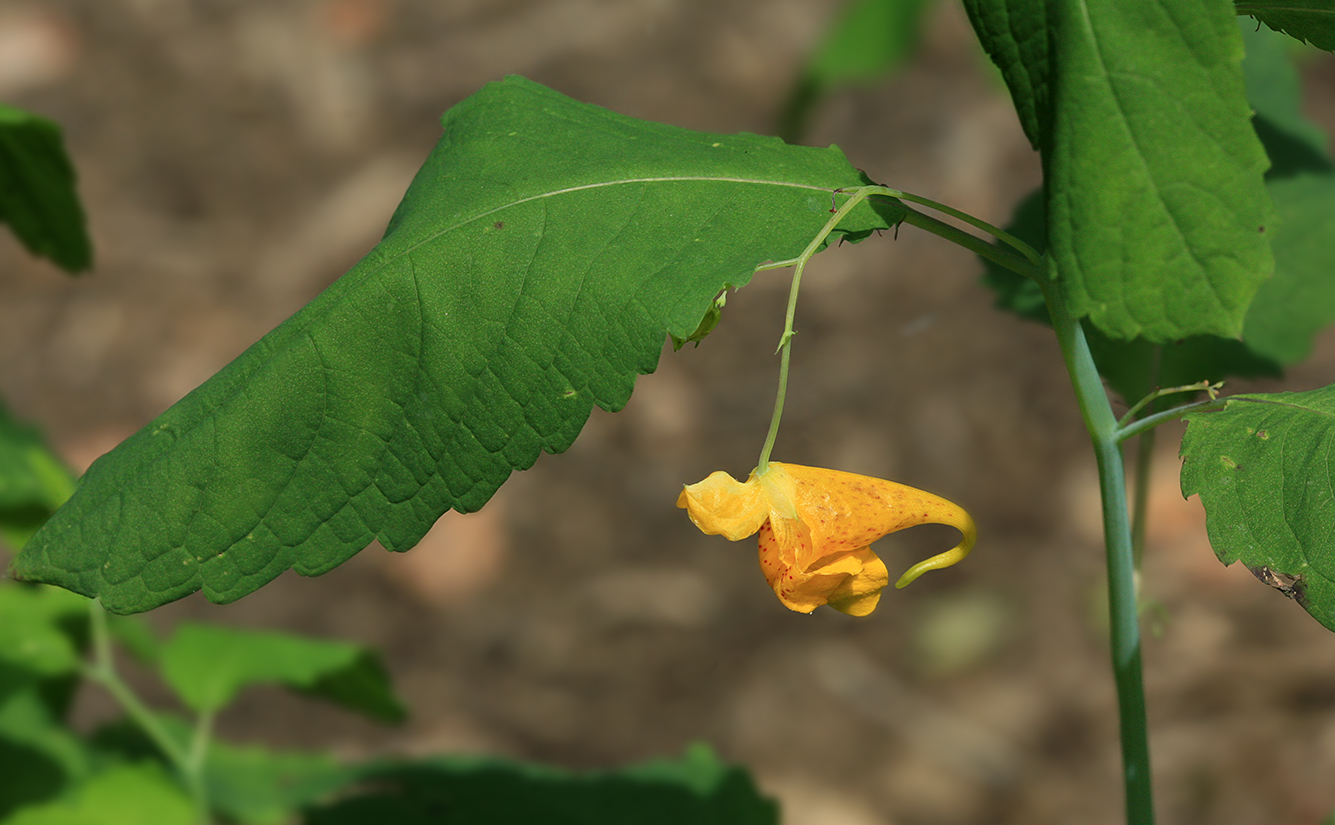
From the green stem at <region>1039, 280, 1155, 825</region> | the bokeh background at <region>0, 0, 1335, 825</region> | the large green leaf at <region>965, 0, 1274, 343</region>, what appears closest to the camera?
the large green leaf at <region>965, 0, 1274, 343</region>

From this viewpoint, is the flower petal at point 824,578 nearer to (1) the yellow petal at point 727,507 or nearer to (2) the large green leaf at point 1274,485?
(1) the yellow petal at point 727,507

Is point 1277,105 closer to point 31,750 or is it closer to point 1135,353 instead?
point 1135,353

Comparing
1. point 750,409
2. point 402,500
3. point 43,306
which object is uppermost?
point 43,306

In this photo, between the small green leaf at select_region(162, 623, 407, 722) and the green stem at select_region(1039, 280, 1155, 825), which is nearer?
the green stem at select_region(1039, 280, 1155, 825)

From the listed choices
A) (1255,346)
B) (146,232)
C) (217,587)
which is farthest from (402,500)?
(146,232)

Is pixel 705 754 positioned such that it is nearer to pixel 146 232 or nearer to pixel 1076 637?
pixel 1076 637

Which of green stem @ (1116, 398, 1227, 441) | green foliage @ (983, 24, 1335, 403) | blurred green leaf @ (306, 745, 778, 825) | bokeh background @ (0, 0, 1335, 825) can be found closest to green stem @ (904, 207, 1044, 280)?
green stem @ (1116, 398, 1227, 441)

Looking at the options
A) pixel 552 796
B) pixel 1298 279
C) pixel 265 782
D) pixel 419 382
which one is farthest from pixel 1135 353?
pixel 265 782

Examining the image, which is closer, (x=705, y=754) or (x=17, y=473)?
(x=17, y=473)

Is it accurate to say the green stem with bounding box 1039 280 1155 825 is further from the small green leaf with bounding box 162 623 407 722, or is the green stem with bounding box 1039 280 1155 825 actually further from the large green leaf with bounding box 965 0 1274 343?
the small green leaf with bounding box 162 623 407 722
